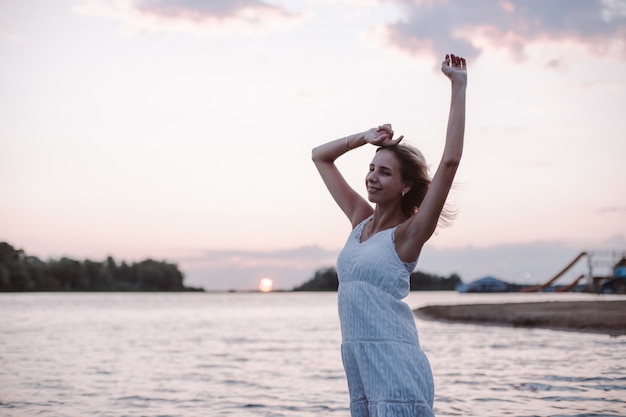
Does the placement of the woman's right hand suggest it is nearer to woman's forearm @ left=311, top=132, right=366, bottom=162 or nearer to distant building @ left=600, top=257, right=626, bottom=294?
woman's forearm @ left=311, top=132, right=366, bottom=162

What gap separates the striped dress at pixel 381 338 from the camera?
291cm

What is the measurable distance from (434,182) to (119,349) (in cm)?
2163

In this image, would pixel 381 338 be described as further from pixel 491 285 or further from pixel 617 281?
pixel 491 285

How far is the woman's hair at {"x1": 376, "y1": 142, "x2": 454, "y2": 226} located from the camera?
3.24m

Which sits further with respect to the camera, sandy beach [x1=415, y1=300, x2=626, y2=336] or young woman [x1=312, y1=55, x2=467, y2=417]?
sandy beach [x1=415, y1=300, x2=626, y2=336]

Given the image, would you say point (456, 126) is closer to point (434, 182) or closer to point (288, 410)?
point (434, 182)

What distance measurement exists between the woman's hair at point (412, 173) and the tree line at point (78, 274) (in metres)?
128

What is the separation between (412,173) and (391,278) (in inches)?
20.1

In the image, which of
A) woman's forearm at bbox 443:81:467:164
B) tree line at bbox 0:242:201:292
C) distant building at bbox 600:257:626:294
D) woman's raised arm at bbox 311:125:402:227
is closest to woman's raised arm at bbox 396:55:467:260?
woman's forearm at bbox 443:81:467:164

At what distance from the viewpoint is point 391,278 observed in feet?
9.87

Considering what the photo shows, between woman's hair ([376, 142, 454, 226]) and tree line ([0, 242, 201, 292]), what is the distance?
128m

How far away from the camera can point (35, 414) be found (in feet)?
35.3


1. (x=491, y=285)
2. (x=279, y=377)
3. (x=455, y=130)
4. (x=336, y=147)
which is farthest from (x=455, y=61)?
(x=491, y=285)

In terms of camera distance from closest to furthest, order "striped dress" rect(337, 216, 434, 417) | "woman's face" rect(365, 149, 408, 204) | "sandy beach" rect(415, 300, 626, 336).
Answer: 1. "striped dress" rect(337, 216, 434, 417)
2. "woman's face" rect(365, 149, 408, 204)
3. "sandy beach" rect(415, 300, 626, 336)
